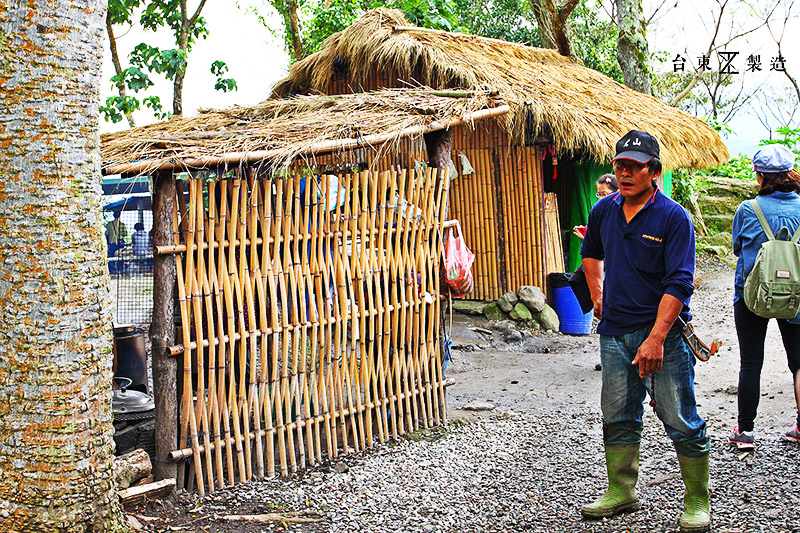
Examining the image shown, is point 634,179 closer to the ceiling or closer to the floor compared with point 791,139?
closer to the floor

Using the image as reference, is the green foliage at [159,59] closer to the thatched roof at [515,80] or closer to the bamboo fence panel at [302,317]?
the thatched roof at [515,80]

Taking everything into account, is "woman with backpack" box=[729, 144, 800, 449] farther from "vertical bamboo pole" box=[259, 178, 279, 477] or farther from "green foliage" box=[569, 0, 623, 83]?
"green foliage" box=[569, 0, 623, 83]

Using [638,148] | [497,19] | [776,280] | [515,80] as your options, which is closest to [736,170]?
[497,19]

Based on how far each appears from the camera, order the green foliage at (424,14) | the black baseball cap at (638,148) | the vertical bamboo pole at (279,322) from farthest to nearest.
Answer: the green foliage at (424,14), the vertical bamboo pole at (279,322), the black baseball cap at (638,148)

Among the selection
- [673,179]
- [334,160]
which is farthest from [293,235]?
[673,179]

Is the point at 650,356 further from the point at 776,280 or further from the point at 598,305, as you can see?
the point at 776,280

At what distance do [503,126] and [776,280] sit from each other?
215 inches

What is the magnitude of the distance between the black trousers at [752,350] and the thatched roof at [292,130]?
238 cm

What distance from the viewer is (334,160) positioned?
30.5 feet

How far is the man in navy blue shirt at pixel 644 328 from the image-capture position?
3521 mm

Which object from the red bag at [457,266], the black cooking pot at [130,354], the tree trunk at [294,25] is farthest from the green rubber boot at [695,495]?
the tree trunk at [294,25]

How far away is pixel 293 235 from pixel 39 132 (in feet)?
5.69

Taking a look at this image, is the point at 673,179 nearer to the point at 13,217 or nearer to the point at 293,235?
the point at 293,235

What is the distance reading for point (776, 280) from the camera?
4.37 metres
